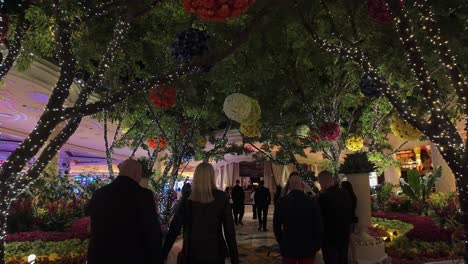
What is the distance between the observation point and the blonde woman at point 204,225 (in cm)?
311

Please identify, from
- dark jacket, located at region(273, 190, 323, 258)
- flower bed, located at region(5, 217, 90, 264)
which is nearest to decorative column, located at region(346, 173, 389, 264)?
dark jacket, located at region(273, 190, 323, 258)

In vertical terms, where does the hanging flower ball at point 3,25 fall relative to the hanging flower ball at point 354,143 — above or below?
above

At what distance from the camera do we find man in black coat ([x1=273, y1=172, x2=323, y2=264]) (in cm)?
390

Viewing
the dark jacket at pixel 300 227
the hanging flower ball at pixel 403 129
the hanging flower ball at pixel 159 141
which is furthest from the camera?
the hanging flower ball at pixel 159 141

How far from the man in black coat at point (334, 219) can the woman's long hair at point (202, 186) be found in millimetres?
1964

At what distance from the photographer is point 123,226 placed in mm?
2721

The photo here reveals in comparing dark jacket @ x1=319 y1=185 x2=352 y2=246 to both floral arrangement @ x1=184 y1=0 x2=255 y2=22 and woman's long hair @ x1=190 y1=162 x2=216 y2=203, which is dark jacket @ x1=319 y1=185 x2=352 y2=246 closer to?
woman's long hair @ x1=190 y1=162 x2=216 y2=203

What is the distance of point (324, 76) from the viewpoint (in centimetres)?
974

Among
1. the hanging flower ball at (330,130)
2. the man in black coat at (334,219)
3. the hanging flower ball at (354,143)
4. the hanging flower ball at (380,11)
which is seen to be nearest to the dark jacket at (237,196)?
the hanging flower ball at (354,143)

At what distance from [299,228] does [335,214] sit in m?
0.87

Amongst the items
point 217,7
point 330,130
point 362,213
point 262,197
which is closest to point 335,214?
point 362,213

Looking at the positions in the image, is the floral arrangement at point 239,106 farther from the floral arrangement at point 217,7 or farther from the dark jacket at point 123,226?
the dark jacket at point 123,226

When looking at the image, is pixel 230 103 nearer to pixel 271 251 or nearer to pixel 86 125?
pixel 271 251

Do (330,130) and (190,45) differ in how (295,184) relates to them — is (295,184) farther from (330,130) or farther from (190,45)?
(330,130)
